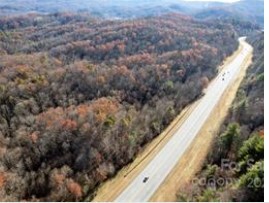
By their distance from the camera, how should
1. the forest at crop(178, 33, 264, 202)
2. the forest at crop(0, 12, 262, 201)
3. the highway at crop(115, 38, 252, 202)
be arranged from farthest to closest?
the forest at crop(0, 12, 262, 201), the highway at crop(115, 38, 252, 202), the forest at crop(178, 33, 264, 202)

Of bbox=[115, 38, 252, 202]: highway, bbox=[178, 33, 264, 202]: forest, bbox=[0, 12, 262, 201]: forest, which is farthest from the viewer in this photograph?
bbox=[0, 12, 262, 201]: forest

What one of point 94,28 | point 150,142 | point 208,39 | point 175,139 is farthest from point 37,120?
point 94,28

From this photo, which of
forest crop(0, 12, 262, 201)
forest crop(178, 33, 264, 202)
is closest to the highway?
forest crop(0, 12, 262, 201)

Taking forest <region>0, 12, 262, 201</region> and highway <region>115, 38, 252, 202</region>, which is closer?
highway <region>115, 38, 252, 202</region>

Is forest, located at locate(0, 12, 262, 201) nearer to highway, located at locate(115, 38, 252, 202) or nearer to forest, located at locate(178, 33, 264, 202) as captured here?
highway, located at locate(115, 38, 252, 202)

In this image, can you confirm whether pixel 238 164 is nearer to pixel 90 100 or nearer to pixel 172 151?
pixel 172 151
